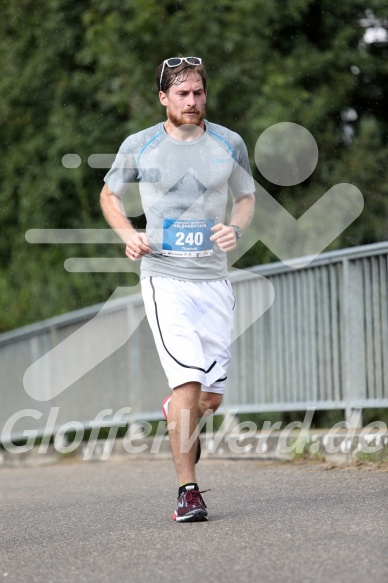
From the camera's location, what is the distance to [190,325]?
253 inches

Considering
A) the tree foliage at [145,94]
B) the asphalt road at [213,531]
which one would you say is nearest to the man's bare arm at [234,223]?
the asphalt road at [213,531]

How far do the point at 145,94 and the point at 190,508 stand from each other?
33.7 feet

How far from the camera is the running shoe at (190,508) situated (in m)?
6.07

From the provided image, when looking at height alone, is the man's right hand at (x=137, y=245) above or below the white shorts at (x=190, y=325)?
above

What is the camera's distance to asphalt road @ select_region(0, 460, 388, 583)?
4691 mm

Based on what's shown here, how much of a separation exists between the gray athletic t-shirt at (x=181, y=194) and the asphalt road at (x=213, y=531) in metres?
1.23

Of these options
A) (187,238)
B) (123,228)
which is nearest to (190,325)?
(187,238)

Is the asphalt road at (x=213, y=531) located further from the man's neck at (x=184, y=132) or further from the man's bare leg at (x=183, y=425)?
the man's neck at (x=184, y=132)

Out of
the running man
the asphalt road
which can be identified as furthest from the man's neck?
the asphalt road

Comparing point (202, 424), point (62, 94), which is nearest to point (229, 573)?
point (202, 424)

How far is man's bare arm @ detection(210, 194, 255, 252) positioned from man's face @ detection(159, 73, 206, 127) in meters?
0.55

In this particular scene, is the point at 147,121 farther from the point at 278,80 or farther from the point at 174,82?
the point at 174,82

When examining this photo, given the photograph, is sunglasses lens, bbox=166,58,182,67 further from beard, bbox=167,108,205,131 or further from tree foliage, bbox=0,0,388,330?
tree foliage, bbox=0,0,388,330

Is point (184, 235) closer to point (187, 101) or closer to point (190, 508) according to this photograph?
point (187, 101)
